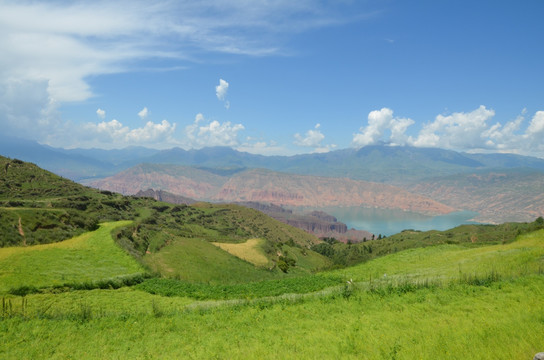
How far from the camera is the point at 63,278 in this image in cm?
2503

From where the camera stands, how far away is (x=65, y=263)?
28266mm

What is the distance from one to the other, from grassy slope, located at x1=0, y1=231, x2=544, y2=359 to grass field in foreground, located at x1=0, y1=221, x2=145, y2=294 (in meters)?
3.40

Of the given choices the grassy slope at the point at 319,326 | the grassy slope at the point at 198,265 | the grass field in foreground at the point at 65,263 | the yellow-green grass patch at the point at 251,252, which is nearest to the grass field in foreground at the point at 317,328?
the grassy slope at the point at 319,326

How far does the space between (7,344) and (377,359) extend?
15.6 m

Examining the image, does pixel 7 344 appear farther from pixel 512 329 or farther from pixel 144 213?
pixel 144 213

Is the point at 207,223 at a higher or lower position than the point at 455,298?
lower

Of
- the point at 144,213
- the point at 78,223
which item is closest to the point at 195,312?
the point at 78,223

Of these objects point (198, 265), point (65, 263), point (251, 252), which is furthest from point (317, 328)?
point (251, 252)

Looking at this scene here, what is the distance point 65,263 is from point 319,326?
25.2 m

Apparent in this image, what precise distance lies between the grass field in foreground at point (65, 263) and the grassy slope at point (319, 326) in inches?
134

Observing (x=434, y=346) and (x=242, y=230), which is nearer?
(x=434, y=346)

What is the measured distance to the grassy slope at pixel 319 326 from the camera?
36.8 feet

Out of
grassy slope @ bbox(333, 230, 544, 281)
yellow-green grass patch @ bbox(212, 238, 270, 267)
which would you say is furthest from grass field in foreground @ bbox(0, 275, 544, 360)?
yellow-green grass patch @ bbox(212, 238, 270, 267)

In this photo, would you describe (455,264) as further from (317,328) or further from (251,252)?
(251,252)
